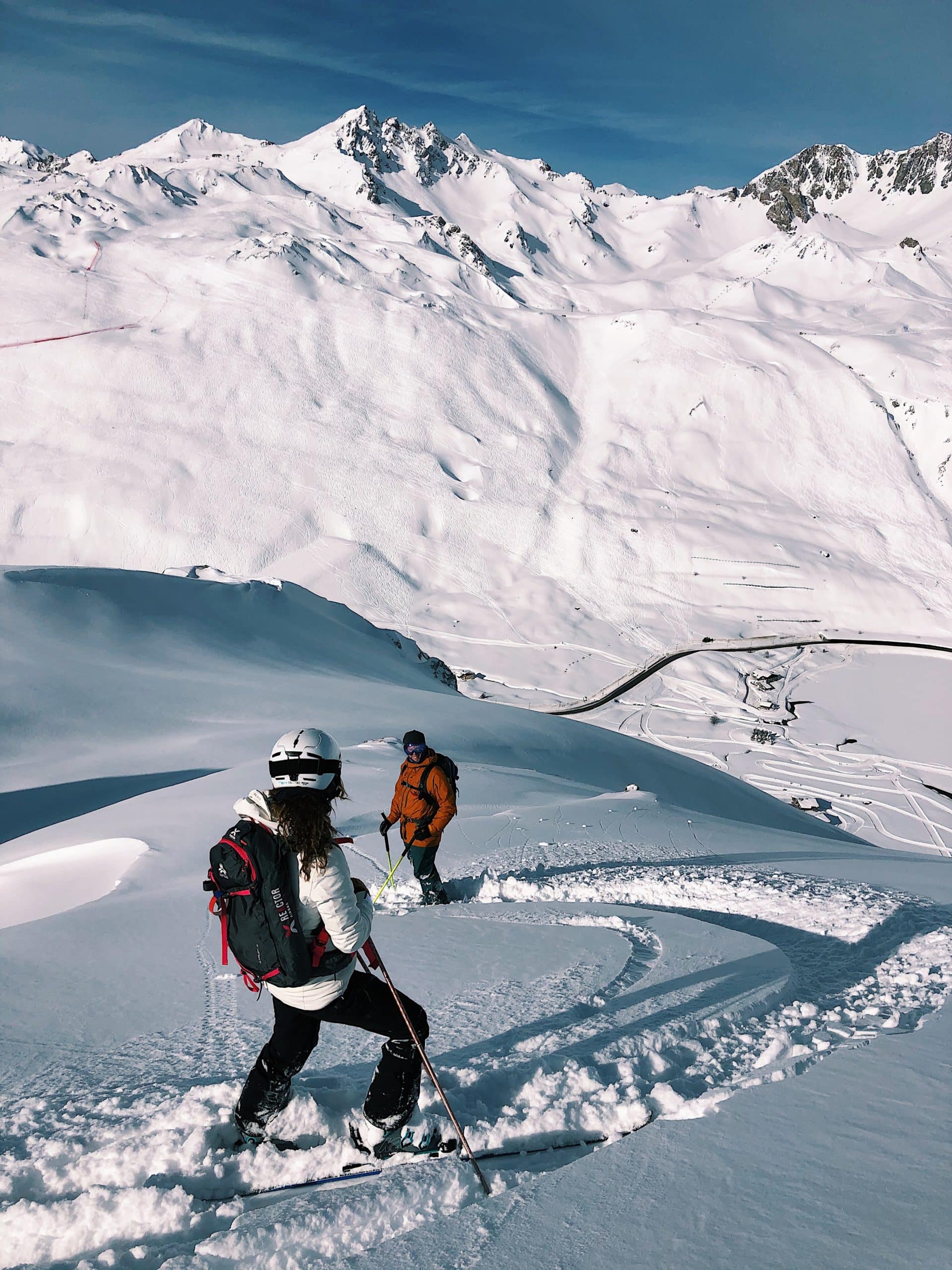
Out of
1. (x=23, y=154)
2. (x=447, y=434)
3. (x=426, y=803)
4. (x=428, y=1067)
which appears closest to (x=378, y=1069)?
(x=428, y=1067)

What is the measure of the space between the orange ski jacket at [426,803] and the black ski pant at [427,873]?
7 centimetres

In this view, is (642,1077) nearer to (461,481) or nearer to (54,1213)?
(54,1213)

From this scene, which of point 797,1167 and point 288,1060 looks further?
point 288,1060

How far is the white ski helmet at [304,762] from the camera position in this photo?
321cm

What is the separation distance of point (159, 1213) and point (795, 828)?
55.6ft

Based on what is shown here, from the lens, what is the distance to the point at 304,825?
3158 millimetres

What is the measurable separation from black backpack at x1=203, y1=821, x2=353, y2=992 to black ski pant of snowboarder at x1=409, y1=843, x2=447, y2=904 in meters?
3.97

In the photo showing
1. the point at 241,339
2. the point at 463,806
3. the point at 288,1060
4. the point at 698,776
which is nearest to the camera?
the point at 288,1060

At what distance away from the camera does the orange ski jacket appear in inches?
280

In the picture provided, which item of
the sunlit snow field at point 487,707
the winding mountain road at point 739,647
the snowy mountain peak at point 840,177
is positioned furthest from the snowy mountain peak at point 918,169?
the winding mountain road at point 739,647

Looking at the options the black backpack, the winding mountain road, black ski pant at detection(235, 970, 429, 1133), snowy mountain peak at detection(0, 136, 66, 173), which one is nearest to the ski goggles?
the black backpack

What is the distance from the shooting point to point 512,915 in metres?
6.83

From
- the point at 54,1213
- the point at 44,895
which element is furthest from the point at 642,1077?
the point at 44,895

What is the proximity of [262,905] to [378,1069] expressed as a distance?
3.21 feet
